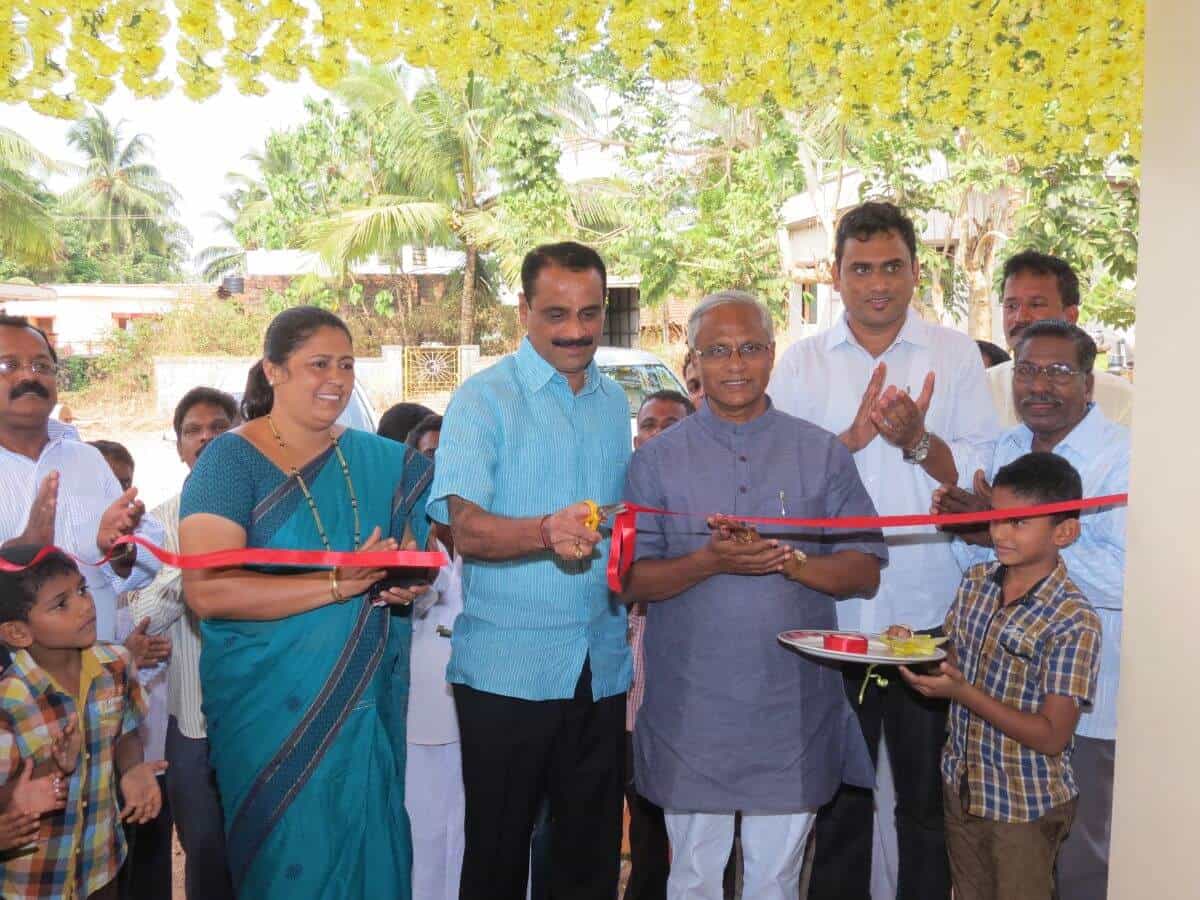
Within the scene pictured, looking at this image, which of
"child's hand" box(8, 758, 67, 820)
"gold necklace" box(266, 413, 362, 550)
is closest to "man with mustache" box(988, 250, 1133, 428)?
"gold necklace" box(266, 413, 362, 550)

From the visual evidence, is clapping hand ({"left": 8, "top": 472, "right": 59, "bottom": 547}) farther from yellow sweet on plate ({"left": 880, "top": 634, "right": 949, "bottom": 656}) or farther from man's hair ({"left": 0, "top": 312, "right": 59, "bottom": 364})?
yellow sweet on plate ({"left": 880, "top": 634, "right": 949, "bottom": 656})

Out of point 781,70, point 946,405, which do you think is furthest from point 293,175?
point 946,405

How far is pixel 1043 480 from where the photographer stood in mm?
3273

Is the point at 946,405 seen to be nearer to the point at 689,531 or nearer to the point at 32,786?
the point at 689,531

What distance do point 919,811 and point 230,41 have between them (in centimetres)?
377

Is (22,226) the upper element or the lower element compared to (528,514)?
upper

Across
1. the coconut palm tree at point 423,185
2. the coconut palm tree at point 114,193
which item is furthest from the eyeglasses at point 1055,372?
the coconut palm tree at point 114,193

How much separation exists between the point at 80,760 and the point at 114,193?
42.3 meters

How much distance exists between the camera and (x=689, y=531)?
3162 millimetres

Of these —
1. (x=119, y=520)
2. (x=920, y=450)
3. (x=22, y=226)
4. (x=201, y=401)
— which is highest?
(x=22, y=226)

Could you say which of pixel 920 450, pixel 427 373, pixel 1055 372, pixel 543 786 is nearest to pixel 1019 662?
pixel 920 450

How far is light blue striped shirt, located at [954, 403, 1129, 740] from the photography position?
11.2 ft

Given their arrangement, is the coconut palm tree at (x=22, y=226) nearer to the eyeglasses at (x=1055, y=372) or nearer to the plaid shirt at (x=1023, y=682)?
the eyeglasses at (x=1055, y=372)

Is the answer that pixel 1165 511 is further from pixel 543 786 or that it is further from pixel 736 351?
pixel 543 786
